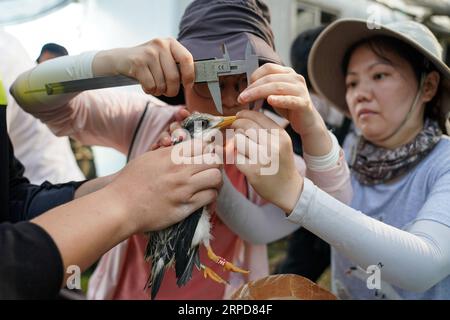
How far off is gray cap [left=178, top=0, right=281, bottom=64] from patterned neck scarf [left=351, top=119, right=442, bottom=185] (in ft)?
1.81

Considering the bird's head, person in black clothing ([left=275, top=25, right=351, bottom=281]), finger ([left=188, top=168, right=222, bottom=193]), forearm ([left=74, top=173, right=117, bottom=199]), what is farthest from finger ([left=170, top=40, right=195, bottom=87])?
person in black clothing ([left=275, top=25, right=351, bottom=281])

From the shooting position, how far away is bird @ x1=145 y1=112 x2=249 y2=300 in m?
0.97

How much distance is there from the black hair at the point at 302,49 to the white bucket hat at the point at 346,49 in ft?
1.70

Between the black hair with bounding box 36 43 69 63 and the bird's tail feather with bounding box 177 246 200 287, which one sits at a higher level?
the black hair with bounding box 36 43 69 63

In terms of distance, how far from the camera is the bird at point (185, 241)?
968 mm

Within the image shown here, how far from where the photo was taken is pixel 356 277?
142 cm

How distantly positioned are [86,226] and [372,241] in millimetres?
639

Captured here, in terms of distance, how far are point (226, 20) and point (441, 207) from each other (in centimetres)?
75

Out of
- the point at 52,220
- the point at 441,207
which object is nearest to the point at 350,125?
the point at 441,207

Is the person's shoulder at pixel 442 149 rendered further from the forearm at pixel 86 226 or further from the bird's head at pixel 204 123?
the forearm at pixel 86 226

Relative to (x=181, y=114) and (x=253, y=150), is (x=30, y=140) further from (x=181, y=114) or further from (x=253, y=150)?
(x=253, y=150)

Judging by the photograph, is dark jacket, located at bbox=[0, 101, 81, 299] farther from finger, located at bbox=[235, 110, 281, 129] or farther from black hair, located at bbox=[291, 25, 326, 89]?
black hair, located at bbox=[291, 25, 326, 89]

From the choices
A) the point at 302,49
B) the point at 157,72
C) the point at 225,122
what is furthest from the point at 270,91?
the point at 302,49
